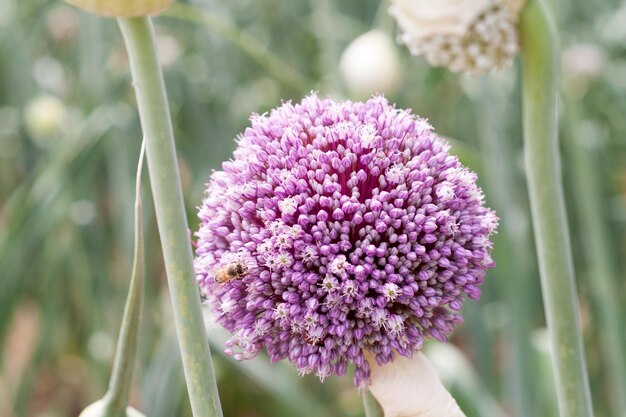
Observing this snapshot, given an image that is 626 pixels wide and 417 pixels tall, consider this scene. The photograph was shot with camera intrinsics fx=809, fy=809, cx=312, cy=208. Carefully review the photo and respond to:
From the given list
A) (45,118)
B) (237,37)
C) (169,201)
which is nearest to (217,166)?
(45,118)

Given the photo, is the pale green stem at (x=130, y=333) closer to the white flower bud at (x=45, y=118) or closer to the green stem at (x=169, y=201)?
the green stem at (x=169, y=201)

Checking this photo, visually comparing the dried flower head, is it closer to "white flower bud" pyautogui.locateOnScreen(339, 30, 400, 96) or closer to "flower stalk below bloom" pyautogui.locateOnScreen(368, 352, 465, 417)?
"flower stalk below bloom" pyautogui.locateOnScreen(368, 352, 465, 417)

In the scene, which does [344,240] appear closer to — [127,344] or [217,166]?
[127,344]

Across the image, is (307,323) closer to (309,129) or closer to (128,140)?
(309,129)

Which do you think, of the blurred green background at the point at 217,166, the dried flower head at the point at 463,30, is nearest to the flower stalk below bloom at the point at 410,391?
the dried flower head at the point at 463,30

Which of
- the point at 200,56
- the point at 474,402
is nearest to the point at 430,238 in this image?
the point at 474,402

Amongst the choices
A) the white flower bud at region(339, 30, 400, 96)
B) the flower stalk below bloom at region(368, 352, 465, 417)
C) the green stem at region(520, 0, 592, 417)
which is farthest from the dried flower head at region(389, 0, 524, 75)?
the white flower bud at region(339, 30, 400, 96)

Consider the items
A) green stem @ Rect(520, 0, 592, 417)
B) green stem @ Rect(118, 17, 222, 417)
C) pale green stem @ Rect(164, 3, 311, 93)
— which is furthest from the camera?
pale green stem @ Rect(164, 3, 311, 93)
